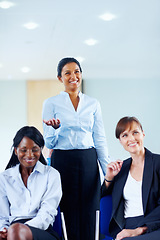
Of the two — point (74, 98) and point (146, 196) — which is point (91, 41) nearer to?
point (74, 98)

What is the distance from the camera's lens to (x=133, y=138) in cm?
211

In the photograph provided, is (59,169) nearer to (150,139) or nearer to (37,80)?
(150,139)

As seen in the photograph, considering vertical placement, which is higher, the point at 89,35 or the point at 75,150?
the point at 89,35

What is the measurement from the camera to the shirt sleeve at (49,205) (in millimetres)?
1975

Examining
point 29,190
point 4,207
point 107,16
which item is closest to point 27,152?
point 29,190

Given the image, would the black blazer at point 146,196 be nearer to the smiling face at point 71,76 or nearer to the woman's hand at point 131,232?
the woman's hand at point 131,232

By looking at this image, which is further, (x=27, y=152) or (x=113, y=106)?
(x=113, y=106)

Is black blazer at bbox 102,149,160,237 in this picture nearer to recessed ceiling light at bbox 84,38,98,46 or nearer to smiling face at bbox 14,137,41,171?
smiling face at bbox 14,137,41,171

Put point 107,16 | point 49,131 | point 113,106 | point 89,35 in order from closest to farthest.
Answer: point 49,131
point 107,16
point 89,35
point 113,106

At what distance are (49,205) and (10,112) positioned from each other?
269 inches

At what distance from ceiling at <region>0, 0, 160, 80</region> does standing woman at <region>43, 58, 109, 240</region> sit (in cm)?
185

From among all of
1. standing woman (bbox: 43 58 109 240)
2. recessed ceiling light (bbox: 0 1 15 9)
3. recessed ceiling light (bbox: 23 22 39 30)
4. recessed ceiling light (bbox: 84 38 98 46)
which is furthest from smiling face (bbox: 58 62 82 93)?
recessed ceiling light (bbox: 84 38 98 46)

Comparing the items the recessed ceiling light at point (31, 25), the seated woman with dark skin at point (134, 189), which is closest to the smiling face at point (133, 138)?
the seated woman with dark skin at point (134, 189)

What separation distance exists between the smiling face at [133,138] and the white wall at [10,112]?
6.65m
